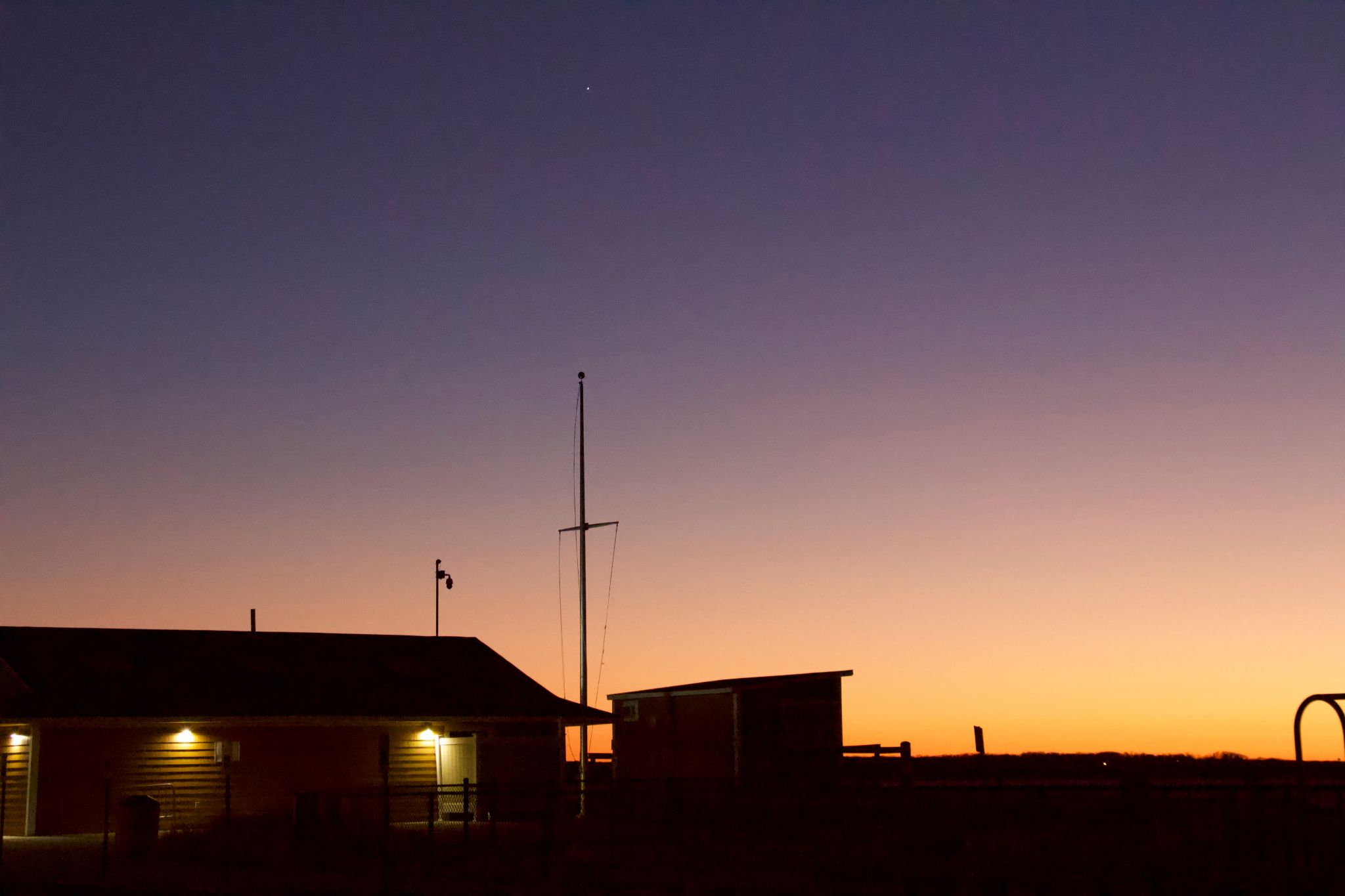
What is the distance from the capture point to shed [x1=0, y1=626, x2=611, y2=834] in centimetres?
3500

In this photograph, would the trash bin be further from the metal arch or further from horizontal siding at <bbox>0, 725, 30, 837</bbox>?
the metal arch

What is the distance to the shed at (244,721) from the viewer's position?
3500cm

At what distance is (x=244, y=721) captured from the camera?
3656 centimetres

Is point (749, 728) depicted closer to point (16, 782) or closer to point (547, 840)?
point (16, 782)

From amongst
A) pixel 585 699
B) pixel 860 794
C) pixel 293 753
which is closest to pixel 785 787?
pixel 860 794

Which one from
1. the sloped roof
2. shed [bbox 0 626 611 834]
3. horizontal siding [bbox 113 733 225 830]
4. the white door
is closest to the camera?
shed [bbox 0 626 611 834]

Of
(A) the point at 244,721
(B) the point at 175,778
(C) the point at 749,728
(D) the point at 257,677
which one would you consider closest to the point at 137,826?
(B) the point at 175,778

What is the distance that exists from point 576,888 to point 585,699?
19480 mm

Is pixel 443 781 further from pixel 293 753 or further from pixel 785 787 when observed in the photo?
pixel 785 787

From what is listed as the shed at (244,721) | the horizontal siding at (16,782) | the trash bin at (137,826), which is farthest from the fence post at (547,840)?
the horizontal siding at (16,782)

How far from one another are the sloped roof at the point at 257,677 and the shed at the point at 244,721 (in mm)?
58

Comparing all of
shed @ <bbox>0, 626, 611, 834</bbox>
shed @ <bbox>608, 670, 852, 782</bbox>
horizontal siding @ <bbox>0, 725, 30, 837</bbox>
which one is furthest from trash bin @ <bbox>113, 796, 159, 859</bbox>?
shed @ <bbox>608, 670, 852, 782</bbox>

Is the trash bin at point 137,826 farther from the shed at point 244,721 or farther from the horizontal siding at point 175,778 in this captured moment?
the horizontal siding at point 175,778

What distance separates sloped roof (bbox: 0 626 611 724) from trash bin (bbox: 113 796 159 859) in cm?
834
